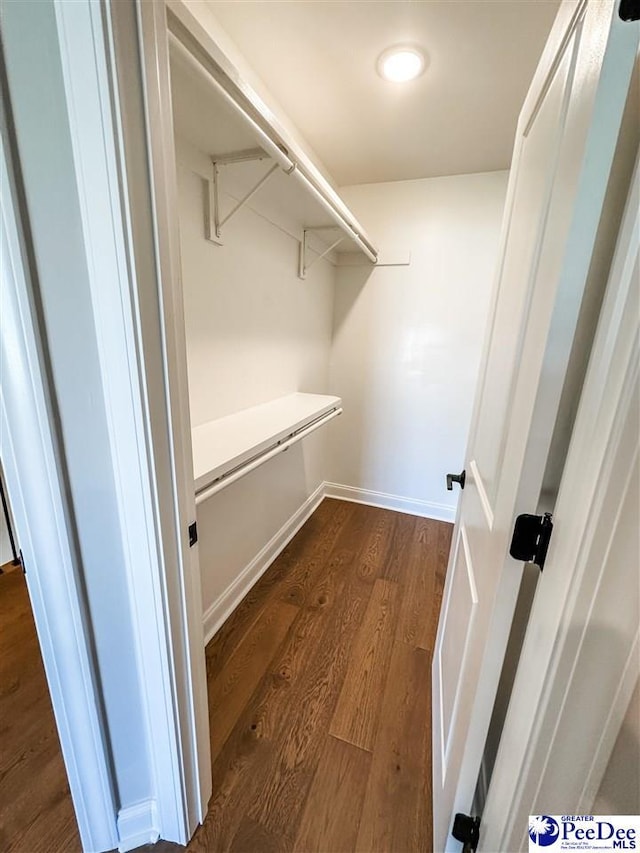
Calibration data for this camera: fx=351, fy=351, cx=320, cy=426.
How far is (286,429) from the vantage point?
155cm

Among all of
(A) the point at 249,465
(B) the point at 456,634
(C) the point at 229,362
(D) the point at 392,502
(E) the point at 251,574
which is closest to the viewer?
(B) the point at 456,634

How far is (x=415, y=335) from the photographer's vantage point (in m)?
2.60

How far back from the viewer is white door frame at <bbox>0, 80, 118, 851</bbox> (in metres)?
0.60

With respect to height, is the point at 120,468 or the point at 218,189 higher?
the point at 218,189

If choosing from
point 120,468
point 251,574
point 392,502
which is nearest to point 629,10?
point 120,468

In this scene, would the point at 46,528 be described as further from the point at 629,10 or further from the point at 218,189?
the point at 218,189

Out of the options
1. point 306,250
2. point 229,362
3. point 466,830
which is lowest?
point 466,830

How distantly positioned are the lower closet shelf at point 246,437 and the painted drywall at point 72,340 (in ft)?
0.97

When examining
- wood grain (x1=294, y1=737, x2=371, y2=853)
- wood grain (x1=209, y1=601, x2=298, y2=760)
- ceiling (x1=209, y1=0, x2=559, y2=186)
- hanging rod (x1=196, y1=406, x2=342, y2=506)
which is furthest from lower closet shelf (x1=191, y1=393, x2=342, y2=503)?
ceiling (x1=209, y1=0, x2=559, y2=186)

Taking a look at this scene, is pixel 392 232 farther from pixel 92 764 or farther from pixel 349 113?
pixel 92 764

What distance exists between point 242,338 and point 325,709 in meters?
1.59

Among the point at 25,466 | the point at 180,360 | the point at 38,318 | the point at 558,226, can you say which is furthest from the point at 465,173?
the point at 25,466

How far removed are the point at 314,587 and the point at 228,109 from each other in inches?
80.9

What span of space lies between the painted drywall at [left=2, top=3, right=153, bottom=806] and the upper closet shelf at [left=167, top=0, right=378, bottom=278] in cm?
27
